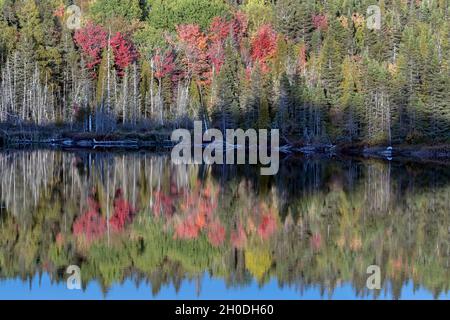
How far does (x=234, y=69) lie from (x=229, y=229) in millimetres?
60110

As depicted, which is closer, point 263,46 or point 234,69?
point 234,69

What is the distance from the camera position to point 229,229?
21656mm

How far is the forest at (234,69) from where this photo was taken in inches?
2694

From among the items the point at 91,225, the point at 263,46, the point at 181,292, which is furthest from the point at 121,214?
the point at 263,46

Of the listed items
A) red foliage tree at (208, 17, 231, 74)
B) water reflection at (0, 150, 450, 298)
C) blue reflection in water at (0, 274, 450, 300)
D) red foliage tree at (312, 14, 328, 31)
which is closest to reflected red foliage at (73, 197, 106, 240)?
water reflection at (0, 150, 450, 298)

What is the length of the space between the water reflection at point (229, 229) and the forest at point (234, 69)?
3227cm

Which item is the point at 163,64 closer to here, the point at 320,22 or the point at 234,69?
the point at 234,69

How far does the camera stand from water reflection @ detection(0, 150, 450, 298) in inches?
643

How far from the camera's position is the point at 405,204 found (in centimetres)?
2730

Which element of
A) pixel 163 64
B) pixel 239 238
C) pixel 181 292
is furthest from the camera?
pixel 163 64

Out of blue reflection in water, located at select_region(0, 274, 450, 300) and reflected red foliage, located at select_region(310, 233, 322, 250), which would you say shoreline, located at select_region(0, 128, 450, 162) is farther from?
blue reflection in water, located at select_region(0, 274, 450, 300)

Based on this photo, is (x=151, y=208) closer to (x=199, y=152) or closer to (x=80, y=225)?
(x=80, y=225)

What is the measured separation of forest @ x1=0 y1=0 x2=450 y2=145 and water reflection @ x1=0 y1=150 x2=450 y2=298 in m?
32.3

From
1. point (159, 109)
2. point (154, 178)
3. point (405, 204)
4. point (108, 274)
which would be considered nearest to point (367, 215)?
point (405, 204)
